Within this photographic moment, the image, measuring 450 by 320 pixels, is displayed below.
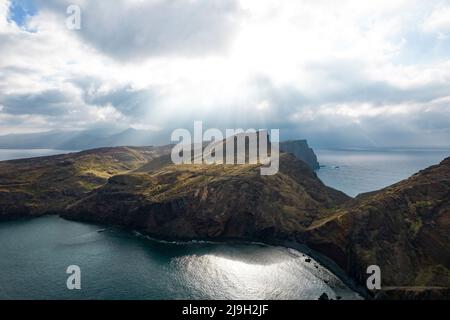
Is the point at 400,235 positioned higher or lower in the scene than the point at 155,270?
higher

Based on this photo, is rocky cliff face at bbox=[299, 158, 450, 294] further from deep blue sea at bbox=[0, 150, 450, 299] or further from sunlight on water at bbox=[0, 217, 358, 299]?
sunlight on water at bbox=[0, 217, 358, 299]

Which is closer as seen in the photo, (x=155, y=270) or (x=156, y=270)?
(x=156, y=270)

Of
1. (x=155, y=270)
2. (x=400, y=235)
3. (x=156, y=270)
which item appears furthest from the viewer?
(x=400, y=235)

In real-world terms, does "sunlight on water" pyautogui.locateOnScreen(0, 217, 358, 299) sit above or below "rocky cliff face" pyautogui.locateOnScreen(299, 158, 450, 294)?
below

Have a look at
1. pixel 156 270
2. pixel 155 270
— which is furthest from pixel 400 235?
pixel 155 270


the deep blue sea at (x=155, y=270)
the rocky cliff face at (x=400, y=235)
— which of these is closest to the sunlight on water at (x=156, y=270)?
the deep blue sea at (x=155, y=270)

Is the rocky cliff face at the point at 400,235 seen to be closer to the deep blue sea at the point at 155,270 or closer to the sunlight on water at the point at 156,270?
the deep blue sea at the point at 155,270

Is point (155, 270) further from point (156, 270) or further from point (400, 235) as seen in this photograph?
point (400, 235)

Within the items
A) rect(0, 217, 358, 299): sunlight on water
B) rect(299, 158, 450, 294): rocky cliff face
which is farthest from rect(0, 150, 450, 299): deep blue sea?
rect(299, 158, 450, 294): rocky cliff face
